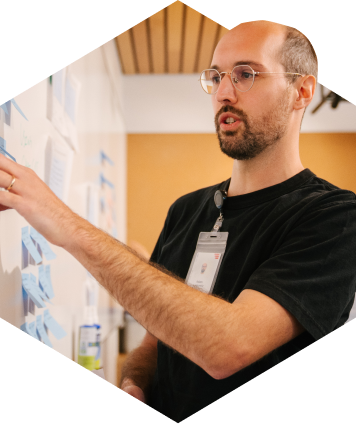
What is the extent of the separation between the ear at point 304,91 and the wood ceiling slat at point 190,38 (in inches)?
14.9

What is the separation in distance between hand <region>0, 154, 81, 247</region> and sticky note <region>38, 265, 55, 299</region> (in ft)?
0.98

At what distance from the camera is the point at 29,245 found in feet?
2.28

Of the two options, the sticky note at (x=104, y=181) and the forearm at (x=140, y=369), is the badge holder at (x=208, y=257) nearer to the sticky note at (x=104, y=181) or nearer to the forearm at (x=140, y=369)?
the forearm at (x=140, y=369)

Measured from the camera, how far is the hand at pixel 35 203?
50cm

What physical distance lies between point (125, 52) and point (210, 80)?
604 mm

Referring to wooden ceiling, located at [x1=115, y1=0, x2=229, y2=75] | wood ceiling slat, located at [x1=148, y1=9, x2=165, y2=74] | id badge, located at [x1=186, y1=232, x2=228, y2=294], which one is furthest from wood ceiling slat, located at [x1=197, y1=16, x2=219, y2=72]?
id badge, located at [x1=186, y1=232, x2=228, y2=294]

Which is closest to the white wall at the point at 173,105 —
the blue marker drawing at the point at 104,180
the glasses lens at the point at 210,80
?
the glasses lens at the point at 210,80

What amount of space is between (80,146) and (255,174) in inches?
27.9

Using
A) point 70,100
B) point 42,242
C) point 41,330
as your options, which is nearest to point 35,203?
point 42,242

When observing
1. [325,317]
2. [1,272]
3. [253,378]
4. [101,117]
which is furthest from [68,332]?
[101,117]

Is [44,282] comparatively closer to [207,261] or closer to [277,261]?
[207,261]

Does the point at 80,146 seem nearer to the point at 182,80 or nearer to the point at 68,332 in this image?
the point at 182,80

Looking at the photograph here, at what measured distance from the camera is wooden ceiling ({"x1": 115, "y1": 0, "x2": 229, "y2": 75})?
97cm

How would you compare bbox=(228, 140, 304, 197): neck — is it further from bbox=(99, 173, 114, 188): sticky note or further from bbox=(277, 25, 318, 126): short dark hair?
bbox=(99, 173, 114, 188): sticky note
